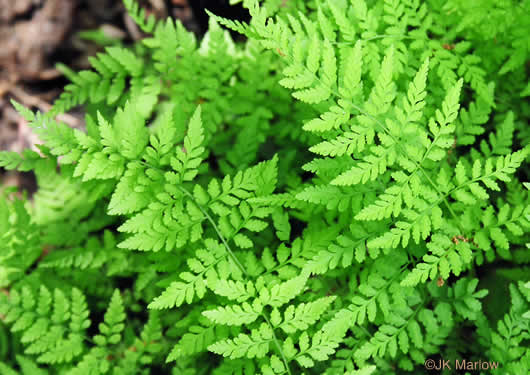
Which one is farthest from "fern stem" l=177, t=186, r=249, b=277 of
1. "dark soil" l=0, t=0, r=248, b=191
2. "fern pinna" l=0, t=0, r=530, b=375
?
"dark soil" l=0, t=0, r=248, b=191

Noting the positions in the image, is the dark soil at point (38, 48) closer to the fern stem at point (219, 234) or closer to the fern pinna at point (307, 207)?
the fern pinna at point (307, 207)

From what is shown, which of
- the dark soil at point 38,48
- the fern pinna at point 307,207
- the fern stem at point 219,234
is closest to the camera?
the fern pinna at point 307,207

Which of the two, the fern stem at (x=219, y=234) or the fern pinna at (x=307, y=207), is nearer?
the fern pinna at (x=307, y=207)

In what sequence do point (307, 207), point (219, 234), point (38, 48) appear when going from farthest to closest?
1. point (38, 48)
2. point (307, 207)
3. point (219, 234)

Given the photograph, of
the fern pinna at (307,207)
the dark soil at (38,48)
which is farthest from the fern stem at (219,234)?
the dark soil at (38,48)

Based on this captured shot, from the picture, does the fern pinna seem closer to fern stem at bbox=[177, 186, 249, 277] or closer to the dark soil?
fern stem at bbox=[177, 186, 249, 277]

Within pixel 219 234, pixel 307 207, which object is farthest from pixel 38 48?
pixel 307 207

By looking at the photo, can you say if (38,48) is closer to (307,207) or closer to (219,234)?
(219,234)

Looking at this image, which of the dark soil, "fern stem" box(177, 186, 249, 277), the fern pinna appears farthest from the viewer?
the dark soil

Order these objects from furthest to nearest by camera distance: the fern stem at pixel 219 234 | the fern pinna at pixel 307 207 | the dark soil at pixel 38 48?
1. the dark soil at pixel 38 48
2. the fern stem at pixel 219 234
3. the fern pinna at pixel 307 207
